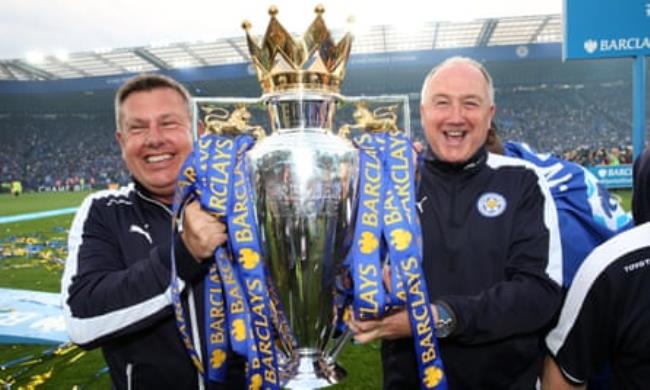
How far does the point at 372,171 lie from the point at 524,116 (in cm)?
2928

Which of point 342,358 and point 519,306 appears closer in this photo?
point 519,306

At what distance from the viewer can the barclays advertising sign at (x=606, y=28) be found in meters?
6.86

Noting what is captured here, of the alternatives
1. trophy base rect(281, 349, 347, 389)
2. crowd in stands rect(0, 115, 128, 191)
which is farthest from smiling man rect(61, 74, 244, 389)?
crowd in stands rect(0, 115, 128, 191)

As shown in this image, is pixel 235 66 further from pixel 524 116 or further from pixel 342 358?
pixel 342 358

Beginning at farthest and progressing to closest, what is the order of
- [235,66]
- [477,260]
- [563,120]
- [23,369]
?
[563,120] < [235,66] < [23,369] < [477,260]

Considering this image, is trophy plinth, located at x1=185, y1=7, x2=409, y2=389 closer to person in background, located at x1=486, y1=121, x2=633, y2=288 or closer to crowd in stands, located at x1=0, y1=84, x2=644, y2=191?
person in background, located at x1=486, y1=121, x2=633, y2=288

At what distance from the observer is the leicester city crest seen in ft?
4.81

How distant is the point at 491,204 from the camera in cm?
149

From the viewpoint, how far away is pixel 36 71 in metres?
25.3

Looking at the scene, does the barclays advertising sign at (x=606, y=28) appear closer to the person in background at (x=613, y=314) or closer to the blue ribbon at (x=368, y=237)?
the person in background at (x=613, y=314)

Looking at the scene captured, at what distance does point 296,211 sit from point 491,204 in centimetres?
63

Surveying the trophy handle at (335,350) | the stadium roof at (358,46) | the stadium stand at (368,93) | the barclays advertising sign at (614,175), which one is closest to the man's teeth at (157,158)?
the trophy handle at (335,350)

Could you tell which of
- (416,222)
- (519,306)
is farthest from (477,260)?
(416,222)

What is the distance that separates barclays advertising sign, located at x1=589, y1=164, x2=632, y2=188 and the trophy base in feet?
41.2
